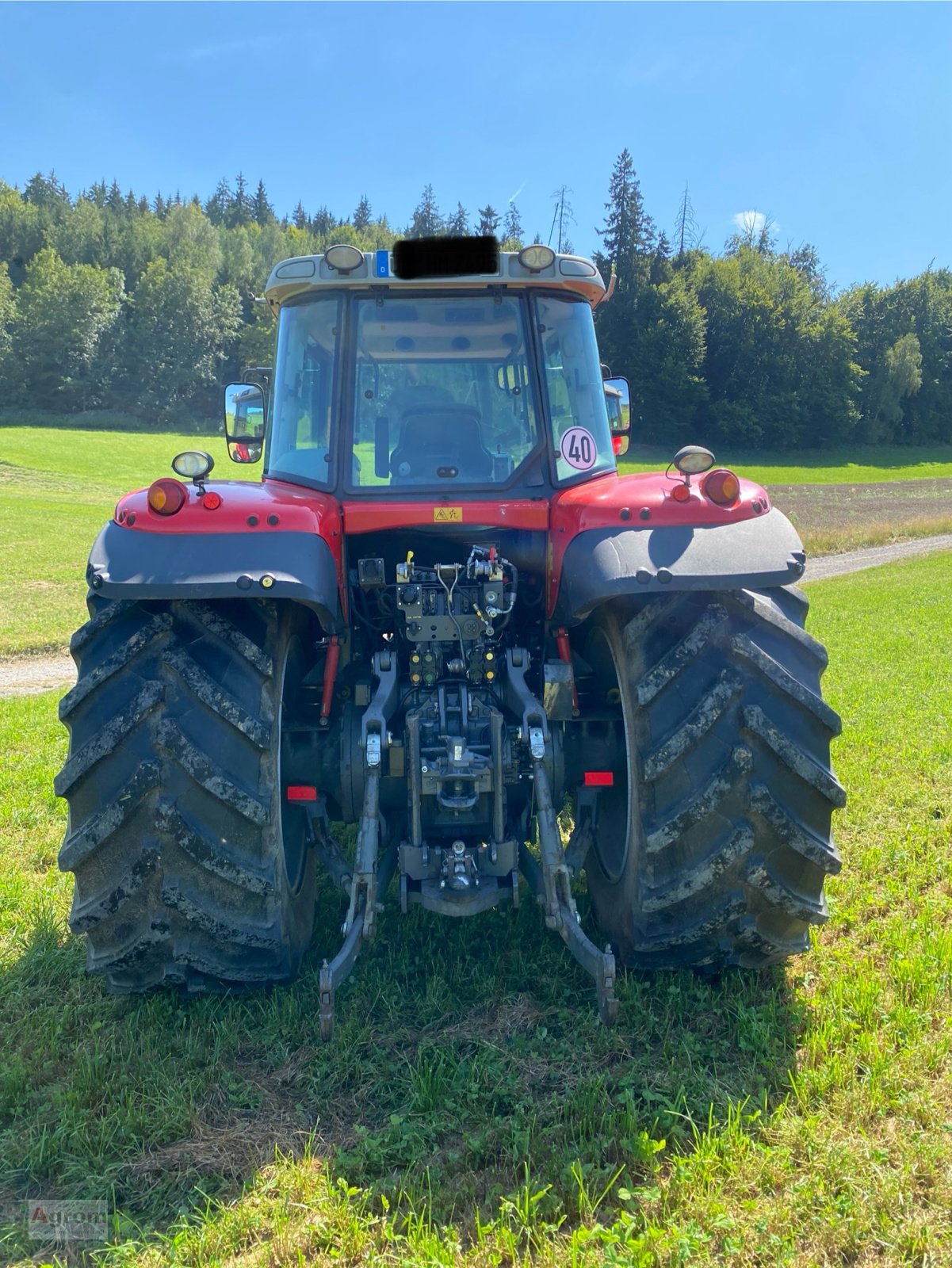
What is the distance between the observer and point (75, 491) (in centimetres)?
3419

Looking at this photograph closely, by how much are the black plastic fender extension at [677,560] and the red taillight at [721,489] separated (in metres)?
0.09

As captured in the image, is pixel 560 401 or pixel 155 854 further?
pixel 560 401

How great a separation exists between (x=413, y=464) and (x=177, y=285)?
80668mm

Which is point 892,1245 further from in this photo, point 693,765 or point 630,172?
point 630,172

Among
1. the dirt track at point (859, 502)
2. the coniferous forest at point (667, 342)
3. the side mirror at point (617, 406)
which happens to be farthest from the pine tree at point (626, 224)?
the side mirror at point (617, 406)

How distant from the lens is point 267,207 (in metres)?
141

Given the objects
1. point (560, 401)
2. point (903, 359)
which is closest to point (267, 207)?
point (903, 359)

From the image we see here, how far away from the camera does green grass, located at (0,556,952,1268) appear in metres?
2.30

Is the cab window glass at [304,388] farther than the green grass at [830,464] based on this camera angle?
No

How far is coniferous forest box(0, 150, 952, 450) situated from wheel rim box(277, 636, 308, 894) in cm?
4934

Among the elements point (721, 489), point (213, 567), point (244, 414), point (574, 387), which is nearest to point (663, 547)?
point (721, 489)

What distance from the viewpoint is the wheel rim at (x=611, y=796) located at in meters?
3.49

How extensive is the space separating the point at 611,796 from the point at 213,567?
69.8 inches

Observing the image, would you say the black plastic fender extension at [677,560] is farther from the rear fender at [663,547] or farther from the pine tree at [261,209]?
the pine tree at [261,209]
